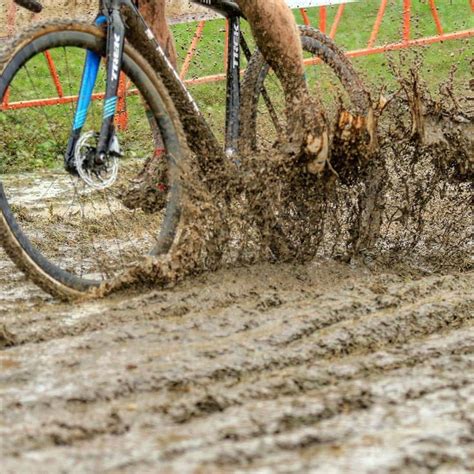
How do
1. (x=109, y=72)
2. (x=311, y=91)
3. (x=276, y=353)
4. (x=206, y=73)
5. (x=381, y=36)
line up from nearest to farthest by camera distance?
(x=276, y=353)
(x=109, y=72)
(x=311, y=91)
(x=206, y=73)
(x=381, y=36)

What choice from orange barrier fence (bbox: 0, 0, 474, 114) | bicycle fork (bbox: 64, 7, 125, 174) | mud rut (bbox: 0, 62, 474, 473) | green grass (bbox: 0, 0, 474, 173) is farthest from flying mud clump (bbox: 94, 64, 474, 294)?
orange barrier fence (bbox: 0, 0, 474, 114)

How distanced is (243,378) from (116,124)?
222 cm

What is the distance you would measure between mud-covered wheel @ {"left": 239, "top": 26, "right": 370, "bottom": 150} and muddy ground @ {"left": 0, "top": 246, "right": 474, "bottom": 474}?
83 cm

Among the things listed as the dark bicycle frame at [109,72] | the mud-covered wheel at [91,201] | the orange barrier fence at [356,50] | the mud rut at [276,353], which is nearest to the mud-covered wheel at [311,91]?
the mud rut at [276,353]

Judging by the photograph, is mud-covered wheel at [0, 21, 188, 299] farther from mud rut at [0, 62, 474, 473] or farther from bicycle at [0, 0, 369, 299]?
mud rut at [0, 62, 474, 473]

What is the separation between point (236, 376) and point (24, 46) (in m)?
1.70

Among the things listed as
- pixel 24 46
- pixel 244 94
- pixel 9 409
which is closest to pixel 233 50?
pixel 244 94

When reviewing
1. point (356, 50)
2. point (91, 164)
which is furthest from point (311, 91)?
point (356, 50)

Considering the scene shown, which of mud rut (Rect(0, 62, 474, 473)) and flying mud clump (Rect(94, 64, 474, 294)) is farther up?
flying mud clump (Rect(94, 64, 474, 294))

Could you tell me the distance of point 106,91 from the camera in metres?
4.63

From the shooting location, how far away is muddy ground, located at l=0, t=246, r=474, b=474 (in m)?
2.69

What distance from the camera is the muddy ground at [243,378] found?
269 centimetres

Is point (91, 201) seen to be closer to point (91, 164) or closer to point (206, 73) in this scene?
point (91, 164)

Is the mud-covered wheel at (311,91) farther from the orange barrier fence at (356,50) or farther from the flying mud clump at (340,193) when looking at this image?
the orange barrier fence at (356,50)
